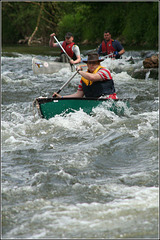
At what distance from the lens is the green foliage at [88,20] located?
22.3 meters

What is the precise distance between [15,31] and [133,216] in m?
38.6

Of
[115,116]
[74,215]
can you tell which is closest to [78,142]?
[115,116]

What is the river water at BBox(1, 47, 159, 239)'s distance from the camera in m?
3.37

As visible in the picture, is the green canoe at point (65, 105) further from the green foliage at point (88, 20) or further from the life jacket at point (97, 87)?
the green foliage at point (88, 20)

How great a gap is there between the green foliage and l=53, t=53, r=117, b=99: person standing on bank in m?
14.2

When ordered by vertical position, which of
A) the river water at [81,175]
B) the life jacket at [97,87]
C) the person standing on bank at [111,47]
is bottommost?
the river water at [81,175]

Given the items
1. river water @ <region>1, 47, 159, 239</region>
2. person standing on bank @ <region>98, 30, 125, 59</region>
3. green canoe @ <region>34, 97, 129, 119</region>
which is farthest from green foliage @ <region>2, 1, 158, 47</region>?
river water @ <region>1, 47, 159, 239</region>

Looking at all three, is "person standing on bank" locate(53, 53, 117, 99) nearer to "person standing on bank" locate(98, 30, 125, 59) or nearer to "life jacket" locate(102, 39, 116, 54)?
"person standing on bank" locate(98, 30, 125, 59)

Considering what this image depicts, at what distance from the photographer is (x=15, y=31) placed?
4028cm

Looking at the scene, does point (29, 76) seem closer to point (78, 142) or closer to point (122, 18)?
point (78, 142)

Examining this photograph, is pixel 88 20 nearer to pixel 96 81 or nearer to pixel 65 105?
pixel 96 81

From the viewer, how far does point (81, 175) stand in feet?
14.8

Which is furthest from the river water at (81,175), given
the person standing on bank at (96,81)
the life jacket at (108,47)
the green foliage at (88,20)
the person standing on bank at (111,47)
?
the green foliage at (88,20)

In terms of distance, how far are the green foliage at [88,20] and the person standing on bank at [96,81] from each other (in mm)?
14202
